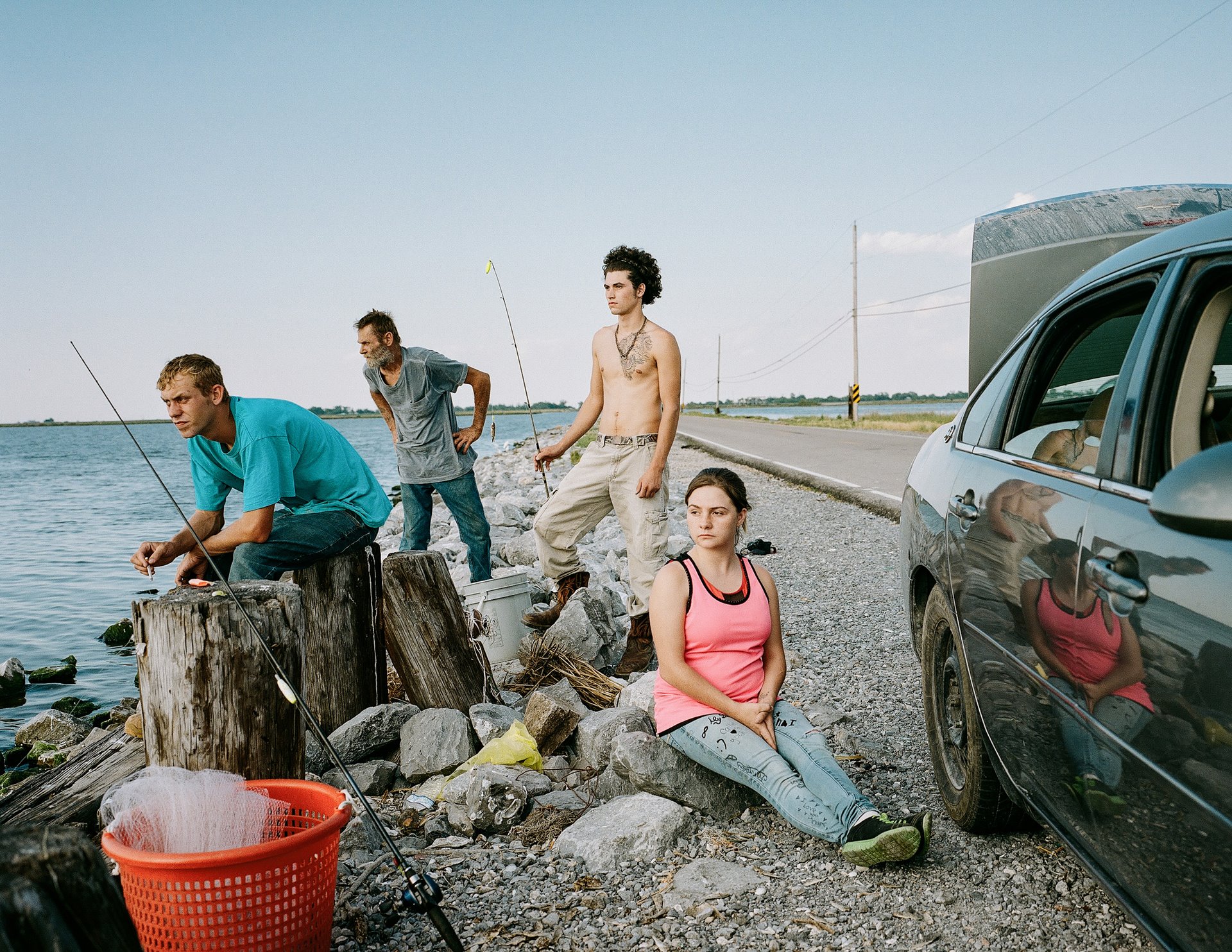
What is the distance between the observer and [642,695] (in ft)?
15.4

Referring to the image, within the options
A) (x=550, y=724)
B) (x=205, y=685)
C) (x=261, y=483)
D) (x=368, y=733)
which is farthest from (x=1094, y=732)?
(x=261, y=483)

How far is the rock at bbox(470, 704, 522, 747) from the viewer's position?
4543mm

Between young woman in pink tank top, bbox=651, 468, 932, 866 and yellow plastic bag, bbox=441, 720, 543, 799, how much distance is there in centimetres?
85

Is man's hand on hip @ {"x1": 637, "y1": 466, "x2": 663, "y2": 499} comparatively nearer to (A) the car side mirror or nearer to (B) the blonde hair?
(B) the blonde hair

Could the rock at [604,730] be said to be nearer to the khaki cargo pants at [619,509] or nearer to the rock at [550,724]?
the rock at [550,724]

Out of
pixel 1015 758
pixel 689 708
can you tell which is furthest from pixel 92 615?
pixel 1015 758

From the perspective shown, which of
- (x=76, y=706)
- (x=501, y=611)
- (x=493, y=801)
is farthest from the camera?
(x=76, y=706)

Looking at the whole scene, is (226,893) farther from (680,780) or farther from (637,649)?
(637,649)

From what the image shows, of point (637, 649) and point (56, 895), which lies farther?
point (637, 649)

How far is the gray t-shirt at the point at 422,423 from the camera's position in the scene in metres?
6.79

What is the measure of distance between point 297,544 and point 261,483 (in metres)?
0.37

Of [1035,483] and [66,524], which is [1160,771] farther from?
[66,524]

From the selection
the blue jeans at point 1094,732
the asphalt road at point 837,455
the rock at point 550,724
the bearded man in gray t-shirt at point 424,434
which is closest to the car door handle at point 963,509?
the blue jeans at point 1094,732

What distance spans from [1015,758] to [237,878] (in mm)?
2056
